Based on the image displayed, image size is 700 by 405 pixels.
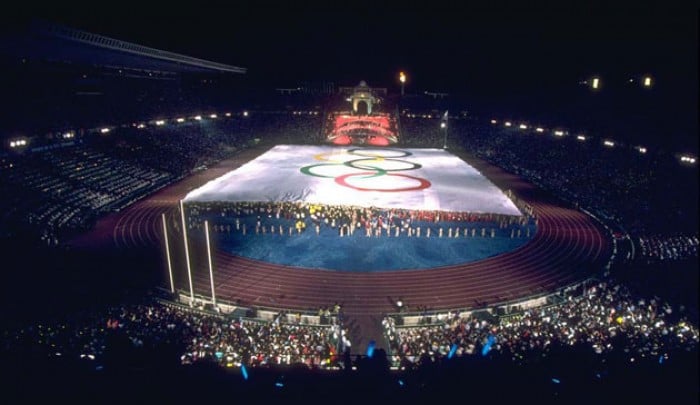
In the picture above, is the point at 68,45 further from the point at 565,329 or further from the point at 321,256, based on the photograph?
the point at 565,329

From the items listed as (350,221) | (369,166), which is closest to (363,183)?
(369,166)

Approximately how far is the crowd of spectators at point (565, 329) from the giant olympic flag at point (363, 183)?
15630 millimetres

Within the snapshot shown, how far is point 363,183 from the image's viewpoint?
41.4 metres

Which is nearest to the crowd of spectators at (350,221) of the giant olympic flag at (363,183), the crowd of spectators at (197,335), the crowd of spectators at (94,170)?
the giant olympic flag at (363,183)

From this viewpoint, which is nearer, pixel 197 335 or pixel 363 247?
pixel 197 335

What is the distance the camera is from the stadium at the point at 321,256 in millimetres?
7328

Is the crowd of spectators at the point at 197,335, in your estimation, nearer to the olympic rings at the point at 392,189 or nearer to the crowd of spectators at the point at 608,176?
the crowd of spectators at the point at 608,176

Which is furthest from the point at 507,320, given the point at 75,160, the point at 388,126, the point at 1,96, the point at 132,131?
the point at 388,126

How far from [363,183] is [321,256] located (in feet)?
56.7

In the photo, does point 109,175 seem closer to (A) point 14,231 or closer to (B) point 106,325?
(A) point 14,231

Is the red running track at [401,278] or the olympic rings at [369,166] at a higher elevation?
the olympic rings at [369,166]

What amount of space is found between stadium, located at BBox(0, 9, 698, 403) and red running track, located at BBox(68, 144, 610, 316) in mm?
154

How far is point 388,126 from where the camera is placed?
2975 inches

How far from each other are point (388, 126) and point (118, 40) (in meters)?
53.0
